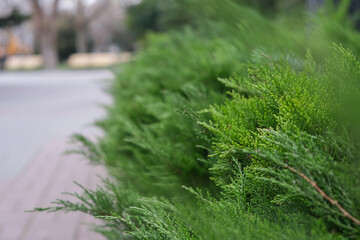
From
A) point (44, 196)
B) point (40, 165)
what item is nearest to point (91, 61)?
point (40, 165)

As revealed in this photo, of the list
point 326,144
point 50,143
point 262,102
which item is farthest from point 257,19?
point 50,143

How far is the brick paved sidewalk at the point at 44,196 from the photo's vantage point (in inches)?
124

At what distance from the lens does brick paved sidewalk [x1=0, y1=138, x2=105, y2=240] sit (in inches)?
124

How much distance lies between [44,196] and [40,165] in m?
1.37

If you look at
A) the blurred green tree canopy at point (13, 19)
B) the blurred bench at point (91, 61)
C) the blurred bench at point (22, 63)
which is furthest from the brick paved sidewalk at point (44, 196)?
the blurred bench at point (22, 63)

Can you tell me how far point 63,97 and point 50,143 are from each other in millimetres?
6610

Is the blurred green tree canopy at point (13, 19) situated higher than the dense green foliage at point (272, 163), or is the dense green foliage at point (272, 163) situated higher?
the dense green foliage at point (272, 163)

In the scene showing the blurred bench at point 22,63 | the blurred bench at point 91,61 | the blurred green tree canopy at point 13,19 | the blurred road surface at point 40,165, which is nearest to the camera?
the blurred road surface at point 40,165

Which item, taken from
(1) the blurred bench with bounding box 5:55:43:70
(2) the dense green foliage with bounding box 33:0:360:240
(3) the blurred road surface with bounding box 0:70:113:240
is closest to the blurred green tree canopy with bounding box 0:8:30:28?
(3) the blurred road surface with bounding box 0:70:113:240

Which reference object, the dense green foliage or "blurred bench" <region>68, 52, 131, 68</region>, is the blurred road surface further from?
"blurred bench" <region>68, 52, 131, 68</region>

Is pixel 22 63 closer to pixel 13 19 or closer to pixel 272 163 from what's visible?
pixel 13 19

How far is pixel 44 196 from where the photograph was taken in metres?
4.04

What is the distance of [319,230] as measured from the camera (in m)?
0.72

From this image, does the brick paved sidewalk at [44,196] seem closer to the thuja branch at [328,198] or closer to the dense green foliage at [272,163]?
the dense green foliage at [272,163]
